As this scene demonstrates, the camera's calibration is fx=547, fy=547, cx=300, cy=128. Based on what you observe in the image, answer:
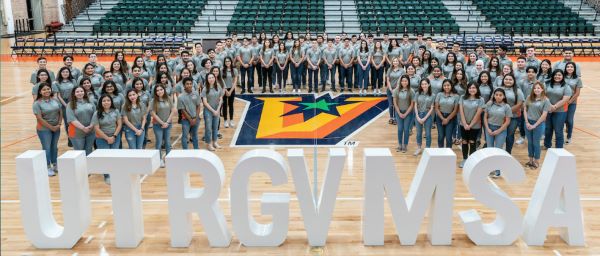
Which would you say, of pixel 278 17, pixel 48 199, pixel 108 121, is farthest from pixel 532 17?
pixel 48 199

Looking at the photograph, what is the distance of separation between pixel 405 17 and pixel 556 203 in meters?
19.0

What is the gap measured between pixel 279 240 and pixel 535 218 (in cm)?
236

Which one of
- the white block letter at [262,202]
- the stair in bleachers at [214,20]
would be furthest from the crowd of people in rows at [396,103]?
the stair in bleachers at [214,20]

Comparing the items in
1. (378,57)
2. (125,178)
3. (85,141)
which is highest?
(378,57)

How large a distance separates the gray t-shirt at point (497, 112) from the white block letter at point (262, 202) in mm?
3125

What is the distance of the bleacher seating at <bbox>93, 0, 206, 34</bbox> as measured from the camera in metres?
22.4

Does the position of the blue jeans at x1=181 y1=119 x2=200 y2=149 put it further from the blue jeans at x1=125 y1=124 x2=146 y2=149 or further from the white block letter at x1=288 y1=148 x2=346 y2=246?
the white block letter at x1=288 y1=148 x2=346 y2=246

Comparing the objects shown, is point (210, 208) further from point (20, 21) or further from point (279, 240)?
point (20, 21)

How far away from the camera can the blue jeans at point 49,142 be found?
7.00m

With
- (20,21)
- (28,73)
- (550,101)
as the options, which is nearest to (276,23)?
(28,73)

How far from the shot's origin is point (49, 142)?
280 inches

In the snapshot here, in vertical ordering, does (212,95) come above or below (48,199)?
above

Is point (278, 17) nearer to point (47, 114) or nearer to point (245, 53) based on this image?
point (245, 53)

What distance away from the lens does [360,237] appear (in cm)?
533
